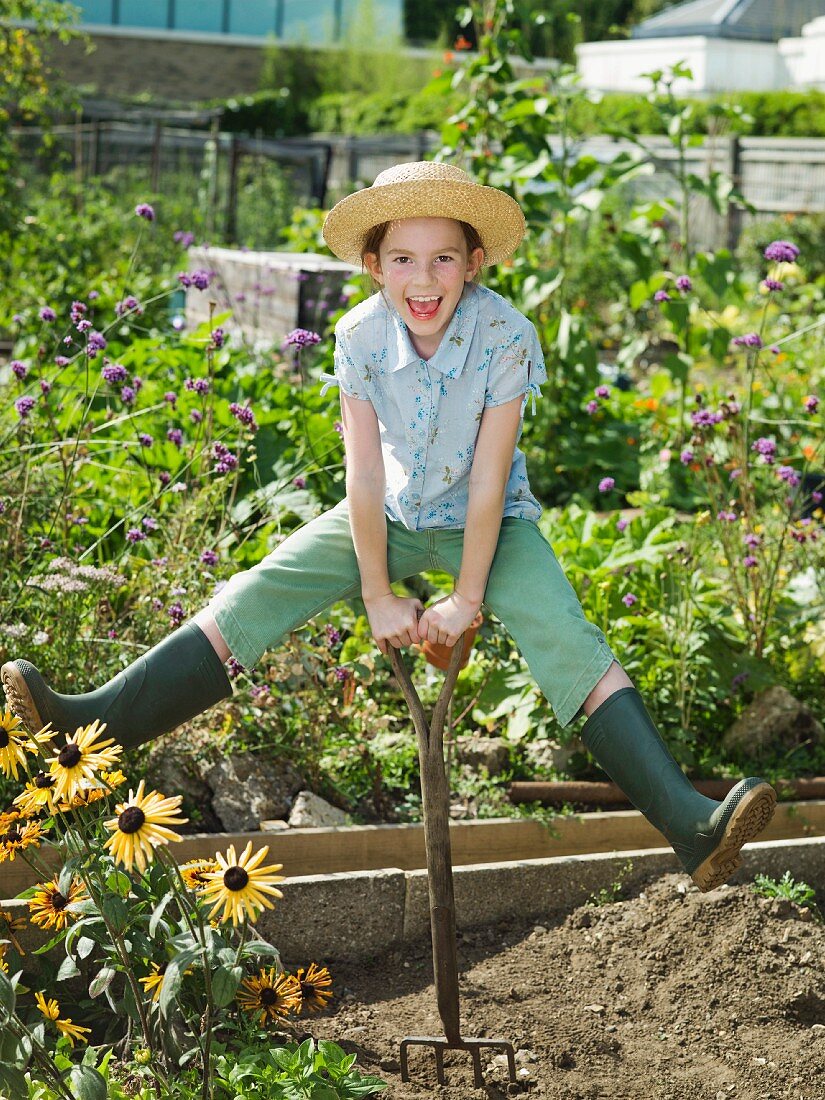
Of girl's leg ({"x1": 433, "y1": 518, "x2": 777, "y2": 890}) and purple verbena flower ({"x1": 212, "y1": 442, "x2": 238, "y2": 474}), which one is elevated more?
purple verbena flower ({"x1": 212, "y1": 442, "x2": 238, "y2": 474})

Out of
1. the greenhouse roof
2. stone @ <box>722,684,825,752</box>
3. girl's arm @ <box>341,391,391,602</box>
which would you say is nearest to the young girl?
girl's arm @ <box>341,391,391,602</box>

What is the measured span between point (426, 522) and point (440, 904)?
69 centimetres

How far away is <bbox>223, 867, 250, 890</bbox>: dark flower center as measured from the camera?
1.62 metres

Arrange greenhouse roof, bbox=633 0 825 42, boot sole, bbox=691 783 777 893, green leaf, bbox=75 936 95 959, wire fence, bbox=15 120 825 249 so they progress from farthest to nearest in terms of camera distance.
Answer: greenhouse roof, bbox=633 0 825 42 < wire fence, bbox=15 120 825 249 < boot sole, bbox=691 783 777 893 < green leaf, bbox=75 936 95 959

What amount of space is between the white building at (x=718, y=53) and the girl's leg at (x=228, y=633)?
2523 cm

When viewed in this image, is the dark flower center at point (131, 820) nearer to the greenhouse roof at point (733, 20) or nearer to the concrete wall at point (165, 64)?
the concrete wall at point (165, 64)

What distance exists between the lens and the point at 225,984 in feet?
5.52

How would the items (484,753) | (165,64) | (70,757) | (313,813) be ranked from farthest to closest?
(165,64), (484,753), (313,813), (70,757)

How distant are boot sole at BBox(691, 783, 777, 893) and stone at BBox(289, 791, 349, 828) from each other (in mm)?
1119

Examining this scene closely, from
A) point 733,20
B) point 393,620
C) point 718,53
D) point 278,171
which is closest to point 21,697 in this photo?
point 393,620

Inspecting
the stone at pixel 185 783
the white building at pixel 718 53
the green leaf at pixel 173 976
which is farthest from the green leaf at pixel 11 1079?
the white building at pixel 718 53

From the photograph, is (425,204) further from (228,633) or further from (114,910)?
(114,910)

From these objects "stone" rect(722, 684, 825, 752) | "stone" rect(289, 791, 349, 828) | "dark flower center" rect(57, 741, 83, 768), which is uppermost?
"dark flower center" rect(57, 741, 83, 768)

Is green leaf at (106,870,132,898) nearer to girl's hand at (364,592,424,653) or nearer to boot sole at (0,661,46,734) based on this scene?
boot sole at (0,661,46,734)
